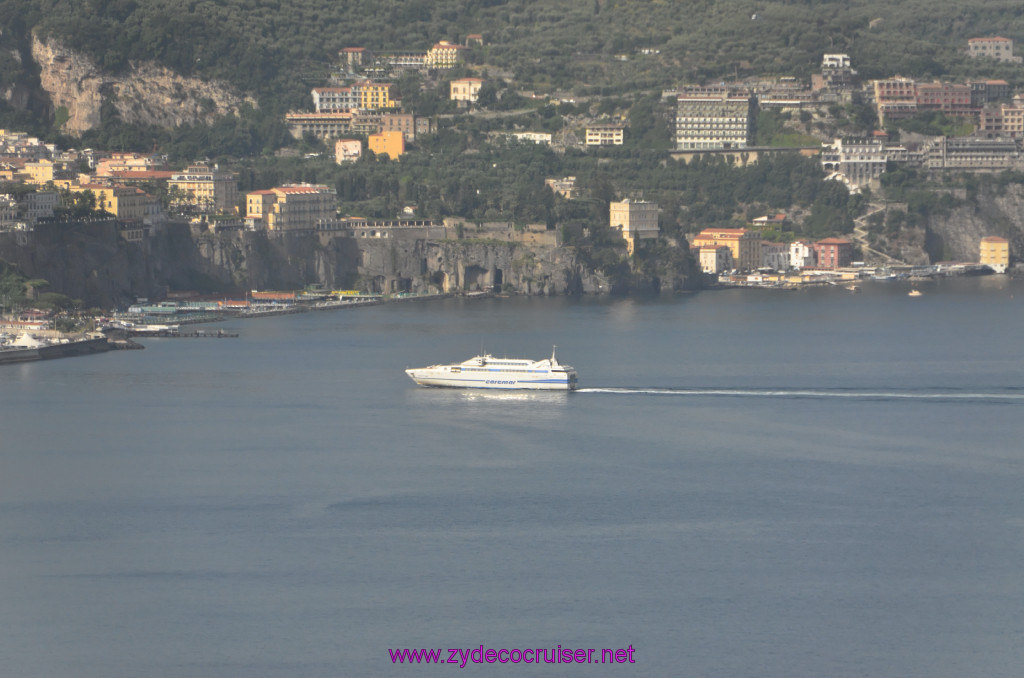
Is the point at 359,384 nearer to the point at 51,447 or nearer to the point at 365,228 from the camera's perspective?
the point at 51,447

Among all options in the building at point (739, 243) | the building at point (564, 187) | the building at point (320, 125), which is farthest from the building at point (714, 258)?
the building at point (320, 125)

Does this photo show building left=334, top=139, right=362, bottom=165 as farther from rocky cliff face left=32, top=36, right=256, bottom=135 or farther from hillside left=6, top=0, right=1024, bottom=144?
rocky cliff face left=32, top=36, right=256, bottom=135

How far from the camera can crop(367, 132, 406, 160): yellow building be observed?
8281cm

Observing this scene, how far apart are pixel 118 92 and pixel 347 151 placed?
836cm

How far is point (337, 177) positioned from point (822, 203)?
16.6 metres

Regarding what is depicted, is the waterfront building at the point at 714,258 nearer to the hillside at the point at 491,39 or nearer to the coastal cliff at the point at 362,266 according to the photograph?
the coastal cliff at the point at 362,266

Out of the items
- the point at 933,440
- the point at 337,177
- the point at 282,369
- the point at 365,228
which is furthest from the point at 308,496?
the point at 337,177

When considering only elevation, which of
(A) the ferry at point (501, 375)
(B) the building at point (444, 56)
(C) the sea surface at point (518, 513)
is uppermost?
(B) the building at point (444, 56)

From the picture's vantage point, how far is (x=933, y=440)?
38531 millimetres

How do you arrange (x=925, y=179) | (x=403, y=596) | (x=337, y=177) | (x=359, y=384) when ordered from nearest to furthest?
(x=403, y=596) → (x=359, y=384) → (x=337, y=177) → (x=925, y=179)

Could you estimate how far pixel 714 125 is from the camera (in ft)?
276

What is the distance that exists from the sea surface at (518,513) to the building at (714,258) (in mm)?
23592

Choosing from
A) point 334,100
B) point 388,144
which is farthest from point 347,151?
point 334,100

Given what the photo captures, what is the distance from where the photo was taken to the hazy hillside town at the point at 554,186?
6850cm
